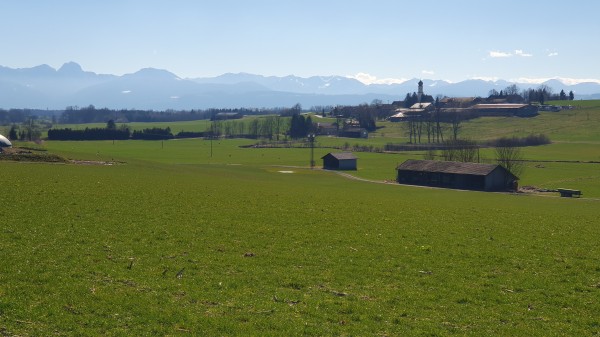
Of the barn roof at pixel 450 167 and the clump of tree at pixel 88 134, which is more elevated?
the clump of tree at pixel 88 134

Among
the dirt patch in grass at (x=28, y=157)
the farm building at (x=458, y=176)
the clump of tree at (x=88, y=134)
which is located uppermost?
the clump of tree at (x=88, y=134)

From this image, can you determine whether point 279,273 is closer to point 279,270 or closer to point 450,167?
point 279,270

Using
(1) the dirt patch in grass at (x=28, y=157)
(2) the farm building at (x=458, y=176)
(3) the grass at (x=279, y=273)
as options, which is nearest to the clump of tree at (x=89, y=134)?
(1) the dirt patch in grass at (x=28, y=157)

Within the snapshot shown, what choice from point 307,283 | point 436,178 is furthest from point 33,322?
point 436,178

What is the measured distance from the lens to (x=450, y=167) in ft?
257

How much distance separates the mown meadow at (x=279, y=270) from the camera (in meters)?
12.9

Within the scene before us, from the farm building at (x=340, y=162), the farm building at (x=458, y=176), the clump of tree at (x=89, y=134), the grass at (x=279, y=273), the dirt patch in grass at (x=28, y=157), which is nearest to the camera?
the grass at (x=279, y=273)

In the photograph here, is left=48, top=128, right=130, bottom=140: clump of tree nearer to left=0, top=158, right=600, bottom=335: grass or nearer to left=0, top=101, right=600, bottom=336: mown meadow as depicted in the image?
left=0, top=101, right=600, bottom=336: mown meadow

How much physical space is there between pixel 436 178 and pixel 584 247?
56.3 meters

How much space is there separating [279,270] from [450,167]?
64.7 m

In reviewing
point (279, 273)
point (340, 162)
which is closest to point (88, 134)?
point (340, 162)

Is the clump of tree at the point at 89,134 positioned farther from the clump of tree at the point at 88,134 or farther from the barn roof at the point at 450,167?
the barn roof at the point at 450,167

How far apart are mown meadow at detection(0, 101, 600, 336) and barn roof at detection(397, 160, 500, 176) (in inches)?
1707

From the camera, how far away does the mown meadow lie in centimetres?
1289
